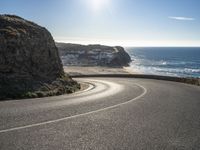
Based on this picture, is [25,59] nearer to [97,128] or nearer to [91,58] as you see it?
[97,128]

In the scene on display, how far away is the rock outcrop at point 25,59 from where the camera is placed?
19.7m

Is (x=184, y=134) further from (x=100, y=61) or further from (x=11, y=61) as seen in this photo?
(x=100, y=61)

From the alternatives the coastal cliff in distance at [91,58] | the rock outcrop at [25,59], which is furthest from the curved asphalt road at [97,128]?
the coastal cliff in distance at [91,58]

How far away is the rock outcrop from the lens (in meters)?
19.7

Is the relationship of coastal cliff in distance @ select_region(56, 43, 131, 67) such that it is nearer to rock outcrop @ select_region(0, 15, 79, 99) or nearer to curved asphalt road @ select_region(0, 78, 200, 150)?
rock outcrop @ select_region(0, 15, 79, 99)

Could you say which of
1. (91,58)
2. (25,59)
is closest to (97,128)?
(25,59)

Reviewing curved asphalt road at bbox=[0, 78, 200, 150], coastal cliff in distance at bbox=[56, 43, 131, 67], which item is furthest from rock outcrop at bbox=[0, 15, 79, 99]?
coastal cliff in distance at bbox=[56, 43, 131, 67]

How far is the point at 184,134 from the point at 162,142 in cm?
113

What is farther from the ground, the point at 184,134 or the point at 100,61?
the point at 184,134

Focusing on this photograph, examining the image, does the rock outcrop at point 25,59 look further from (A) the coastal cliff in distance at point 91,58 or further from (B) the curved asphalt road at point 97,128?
(A) the coastal cliff in distance at point 91,58

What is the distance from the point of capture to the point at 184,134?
8.19 meters

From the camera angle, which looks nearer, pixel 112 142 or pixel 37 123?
pixel 112 142

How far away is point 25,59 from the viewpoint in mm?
22797

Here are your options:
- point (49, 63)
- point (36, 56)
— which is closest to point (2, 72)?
point (36, 56)
